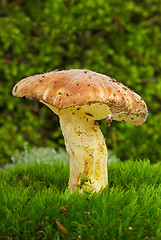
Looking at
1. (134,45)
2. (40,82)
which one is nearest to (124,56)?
(134,45)

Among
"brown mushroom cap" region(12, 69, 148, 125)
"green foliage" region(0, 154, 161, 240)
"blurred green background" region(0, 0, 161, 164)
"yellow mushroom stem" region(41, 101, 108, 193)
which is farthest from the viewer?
"blurred green background" region(0, 0, 161, 164)

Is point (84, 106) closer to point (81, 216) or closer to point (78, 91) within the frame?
point (78, 91)

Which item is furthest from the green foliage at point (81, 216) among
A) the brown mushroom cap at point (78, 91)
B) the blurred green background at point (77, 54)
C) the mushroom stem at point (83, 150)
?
the blurred green background at point (77, 54)

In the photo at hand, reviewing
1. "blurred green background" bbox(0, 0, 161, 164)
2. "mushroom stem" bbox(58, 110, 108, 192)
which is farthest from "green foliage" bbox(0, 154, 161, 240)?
"blurred green background" bbox(0, 0, 161, 164)

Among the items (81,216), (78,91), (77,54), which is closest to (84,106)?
(78,91)

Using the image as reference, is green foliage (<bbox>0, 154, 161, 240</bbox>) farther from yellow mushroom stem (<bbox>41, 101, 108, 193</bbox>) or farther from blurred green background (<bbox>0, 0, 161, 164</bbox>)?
blurred green background (<bbox>0, 0, 161, 164</bbox>)

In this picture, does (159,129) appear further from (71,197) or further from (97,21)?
(71,197)

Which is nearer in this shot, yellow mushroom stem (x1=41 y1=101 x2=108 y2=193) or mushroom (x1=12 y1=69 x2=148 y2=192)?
mushroom (x1=12 y1=69 x2=148 y2=192)
